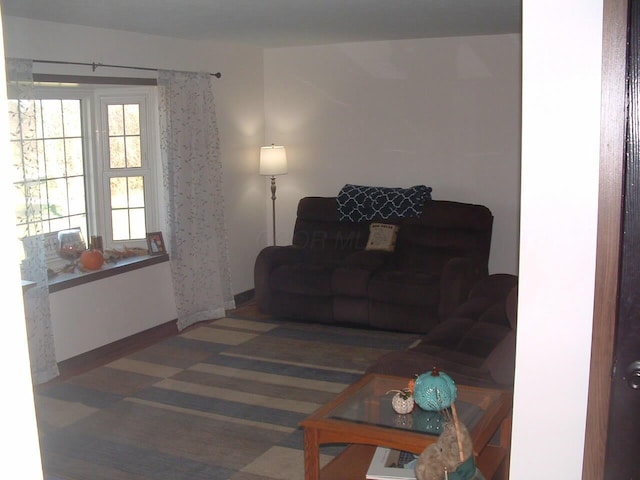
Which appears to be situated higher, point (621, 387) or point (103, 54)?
point (103, 54)

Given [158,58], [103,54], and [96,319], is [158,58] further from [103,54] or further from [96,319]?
[96,319]

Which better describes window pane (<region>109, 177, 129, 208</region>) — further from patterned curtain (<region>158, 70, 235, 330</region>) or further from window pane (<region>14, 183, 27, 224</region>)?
window pane (<region>14, 183, 27, 224</region>)

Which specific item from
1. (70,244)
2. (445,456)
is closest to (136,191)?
(70,244)

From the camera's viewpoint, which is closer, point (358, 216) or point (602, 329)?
point (602, 329)

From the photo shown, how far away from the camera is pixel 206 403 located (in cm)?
448

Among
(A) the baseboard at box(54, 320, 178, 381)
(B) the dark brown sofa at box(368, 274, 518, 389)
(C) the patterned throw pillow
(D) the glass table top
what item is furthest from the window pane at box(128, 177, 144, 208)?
(D) the glass table top

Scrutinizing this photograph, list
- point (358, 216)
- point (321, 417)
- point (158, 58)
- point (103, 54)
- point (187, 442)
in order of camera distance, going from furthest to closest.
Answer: point (358, 216), point (158, 58), point (103, 54), point (187, 442), point (321, 417)

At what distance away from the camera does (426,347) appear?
4141 millimetres

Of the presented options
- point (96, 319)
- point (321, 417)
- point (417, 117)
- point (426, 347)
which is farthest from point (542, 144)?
point (417, 117)

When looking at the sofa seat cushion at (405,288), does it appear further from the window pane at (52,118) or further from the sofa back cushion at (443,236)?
the window pane at (52,118)

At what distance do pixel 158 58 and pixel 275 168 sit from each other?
5.07 feet

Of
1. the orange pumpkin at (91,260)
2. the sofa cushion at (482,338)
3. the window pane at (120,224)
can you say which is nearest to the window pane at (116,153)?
the window pane at (120,224)

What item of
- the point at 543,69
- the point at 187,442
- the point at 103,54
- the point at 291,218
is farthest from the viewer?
the point at 291,218

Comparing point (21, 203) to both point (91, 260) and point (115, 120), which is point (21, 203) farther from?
point (115, 120)
